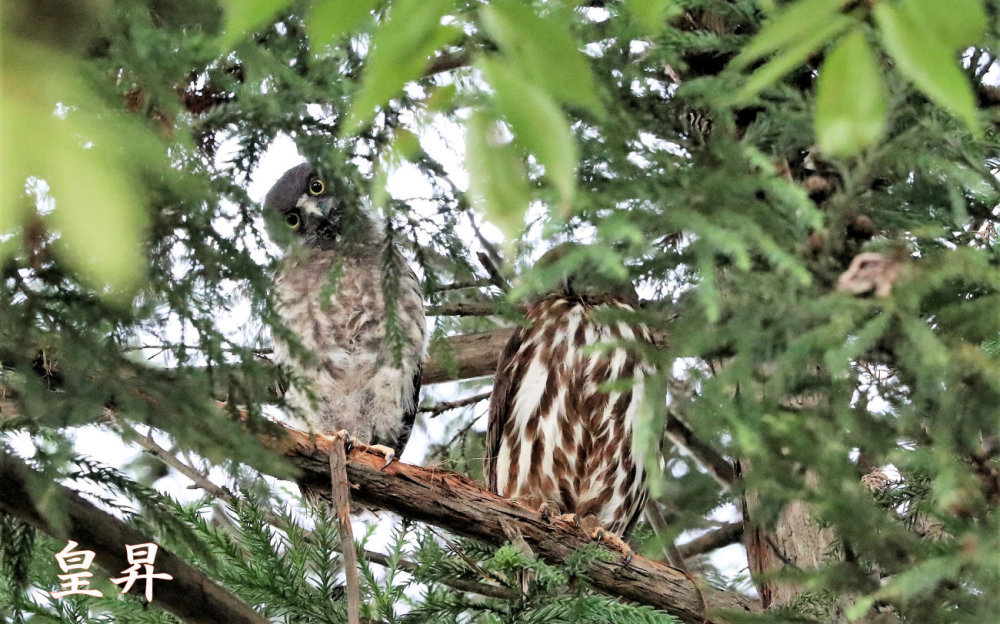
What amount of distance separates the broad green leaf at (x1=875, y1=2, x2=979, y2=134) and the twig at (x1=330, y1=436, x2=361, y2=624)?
79.3 inches

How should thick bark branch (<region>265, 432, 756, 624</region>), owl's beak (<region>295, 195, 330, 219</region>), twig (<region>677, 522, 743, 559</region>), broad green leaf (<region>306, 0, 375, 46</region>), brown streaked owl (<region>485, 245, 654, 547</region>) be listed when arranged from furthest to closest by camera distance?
1. owl's beak (<region>295, 195, 330, 219</region>)
2. twig (<region>677, 522, 743, 559</region>)
3. brown streaked owl (<region>485, 245, 654, 547</region>)
4. thick bark branch (<region>265, 432, 756, 624</region>)
5. broad green leaf (<region>306, 0, 375, 46</region>)

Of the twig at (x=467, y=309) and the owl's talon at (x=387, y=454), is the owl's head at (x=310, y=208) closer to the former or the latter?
the twig at (x=467, y=309)

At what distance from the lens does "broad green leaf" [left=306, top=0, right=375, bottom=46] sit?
96 centimetres

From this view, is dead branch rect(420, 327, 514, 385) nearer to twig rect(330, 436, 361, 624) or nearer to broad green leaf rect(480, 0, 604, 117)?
twig rect(330, 436, 361, 624)

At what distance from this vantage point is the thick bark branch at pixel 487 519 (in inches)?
128

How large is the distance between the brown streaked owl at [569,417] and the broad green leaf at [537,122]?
342 centimetres

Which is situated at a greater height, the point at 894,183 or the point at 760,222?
the point at 894,183

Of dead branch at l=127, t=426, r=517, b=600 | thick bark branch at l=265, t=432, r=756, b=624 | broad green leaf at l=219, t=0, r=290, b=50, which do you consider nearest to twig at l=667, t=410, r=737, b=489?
thick bark branch at l=265, t=432, r=756, b=624

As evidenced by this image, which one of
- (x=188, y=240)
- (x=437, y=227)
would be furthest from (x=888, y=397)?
(x=188, y=240)

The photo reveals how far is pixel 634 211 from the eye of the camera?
6.79 feet

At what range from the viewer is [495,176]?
2.99 feet

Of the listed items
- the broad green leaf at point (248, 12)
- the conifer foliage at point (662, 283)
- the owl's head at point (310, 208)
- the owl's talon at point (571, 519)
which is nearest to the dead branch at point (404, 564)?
the conifer foliage at point (662, 283)

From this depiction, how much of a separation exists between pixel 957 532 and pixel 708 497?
2977mm

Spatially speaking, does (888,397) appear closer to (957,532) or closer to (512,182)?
(957,532)
